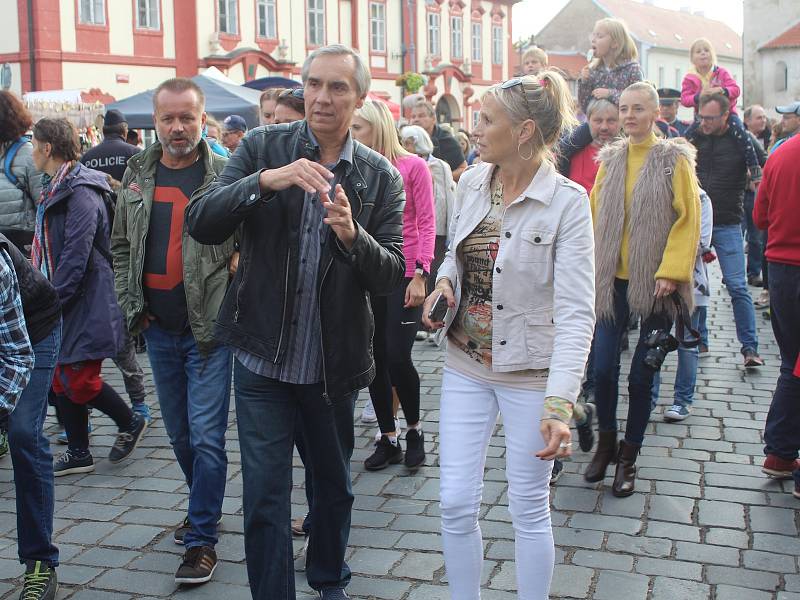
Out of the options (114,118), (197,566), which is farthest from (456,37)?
(197,566)

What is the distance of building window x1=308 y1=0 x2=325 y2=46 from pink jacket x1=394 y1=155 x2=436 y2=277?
30.4 meters

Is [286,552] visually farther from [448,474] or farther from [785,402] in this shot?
[785,402]

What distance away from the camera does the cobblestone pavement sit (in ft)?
14.1

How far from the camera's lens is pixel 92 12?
2773cm

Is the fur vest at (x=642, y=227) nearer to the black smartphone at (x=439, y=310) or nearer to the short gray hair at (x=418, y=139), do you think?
the black smartphone at (x=439, y=310)

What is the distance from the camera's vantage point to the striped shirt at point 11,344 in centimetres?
335

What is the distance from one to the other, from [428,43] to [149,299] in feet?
128

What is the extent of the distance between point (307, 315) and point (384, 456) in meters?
2.51

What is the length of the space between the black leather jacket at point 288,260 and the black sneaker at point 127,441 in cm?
292

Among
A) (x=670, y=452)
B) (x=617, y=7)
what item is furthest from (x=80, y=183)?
(x=617, y=7)

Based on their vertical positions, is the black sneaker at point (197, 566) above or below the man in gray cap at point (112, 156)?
below

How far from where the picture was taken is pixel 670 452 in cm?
620

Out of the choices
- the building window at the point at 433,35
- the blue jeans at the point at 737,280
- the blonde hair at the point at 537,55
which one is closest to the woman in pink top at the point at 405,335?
the blonde hair at the point at 537,55

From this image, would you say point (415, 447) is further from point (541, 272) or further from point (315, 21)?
point (315, 21)
